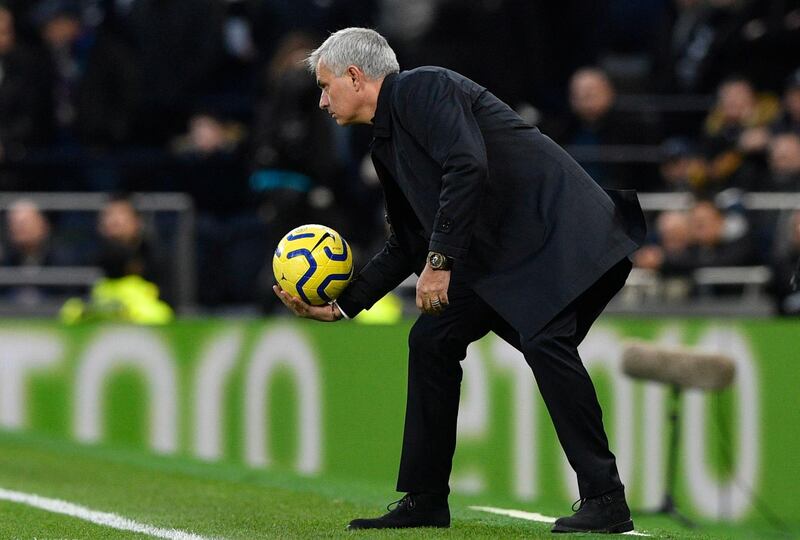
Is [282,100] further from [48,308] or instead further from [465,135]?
[465,135]

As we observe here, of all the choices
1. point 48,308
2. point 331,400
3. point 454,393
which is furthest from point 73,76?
point 454,393

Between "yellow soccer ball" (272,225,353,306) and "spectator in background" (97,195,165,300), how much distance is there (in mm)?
6118

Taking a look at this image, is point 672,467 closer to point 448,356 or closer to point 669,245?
point 448,356

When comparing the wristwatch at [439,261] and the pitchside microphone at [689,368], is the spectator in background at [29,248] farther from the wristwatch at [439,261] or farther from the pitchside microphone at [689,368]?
the wristwatch at [439,261]

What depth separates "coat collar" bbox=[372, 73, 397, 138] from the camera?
580 centimetres

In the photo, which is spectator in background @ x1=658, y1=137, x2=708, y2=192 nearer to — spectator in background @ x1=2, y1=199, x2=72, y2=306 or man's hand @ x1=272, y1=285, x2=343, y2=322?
spectator in background @ x1=2, y1=199, x2=72, y2=306

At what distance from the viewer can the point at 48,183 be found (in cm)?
1366

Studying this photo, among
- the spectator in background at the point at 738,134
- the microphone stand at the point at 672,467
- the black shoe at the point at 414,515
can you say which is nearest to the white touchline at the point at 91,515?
the black shoe at the point at 414,515

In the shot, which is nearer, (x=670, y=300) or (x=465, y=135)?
(x=465, y=135)

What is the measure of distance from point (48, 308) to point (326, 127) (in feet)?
8.22

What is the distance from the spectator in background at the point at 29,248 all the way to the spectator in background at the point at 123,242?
50 cm

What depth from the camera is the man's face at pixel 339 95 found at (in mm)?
5789

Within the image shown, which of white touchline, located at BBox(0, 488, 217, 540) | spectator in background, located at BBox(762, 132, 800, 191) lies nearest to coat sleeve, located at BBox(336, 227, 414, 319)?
white touchline, located at BBox(0, 488, 217, 540)

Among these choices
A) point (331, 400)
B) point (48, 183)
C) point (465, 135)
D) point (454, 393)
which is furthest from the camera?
point (48, 183)
